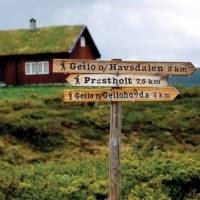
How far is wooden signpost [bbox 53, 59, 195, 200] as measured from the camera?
9203mm

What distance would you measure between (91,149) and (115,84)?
1391 cm

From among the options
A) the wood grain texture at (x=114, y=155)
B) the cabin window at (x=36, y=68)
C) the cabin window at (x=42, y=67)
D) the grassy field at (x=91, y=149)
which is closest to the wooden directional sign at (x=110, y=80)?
the wood grain texture at (x=114, y=155)

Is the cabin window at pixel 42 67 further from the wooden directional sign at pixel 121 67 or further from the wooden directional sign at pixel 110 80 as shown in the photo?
the wooden directional sign at pixel 110 80

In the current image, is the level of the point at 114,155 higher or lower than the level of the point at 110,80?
lower

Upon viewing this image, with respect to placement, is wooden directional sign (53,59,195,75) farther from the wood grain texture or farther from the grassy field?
the grassy field

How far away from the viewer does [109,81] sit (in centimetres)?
932

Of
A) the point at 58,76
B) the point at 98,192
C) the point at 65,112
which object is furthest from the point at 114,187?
the point at 58,76

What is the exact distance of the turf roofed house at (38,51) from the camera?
149 ft

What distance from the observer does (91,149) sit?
23.1 meters

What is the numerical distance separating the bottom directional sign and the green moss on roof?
3524cm

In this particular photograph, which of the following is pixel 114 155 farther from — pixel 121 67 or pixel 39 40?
pixel 39 40

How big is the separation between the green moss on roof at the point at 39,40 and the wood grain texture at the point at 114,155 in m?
35.2

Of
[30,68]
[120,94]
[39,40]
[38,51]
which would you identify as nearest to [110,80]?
[120,94]

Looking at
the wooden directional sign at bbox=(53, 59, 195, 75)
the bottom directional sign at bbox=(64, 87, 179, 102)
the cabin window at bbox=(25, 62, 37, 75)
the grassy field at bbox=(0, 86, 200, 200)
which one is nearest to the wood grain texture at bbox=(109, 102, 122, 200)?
the bottom directional sign at bbox=(64, 87, 179, 102)
